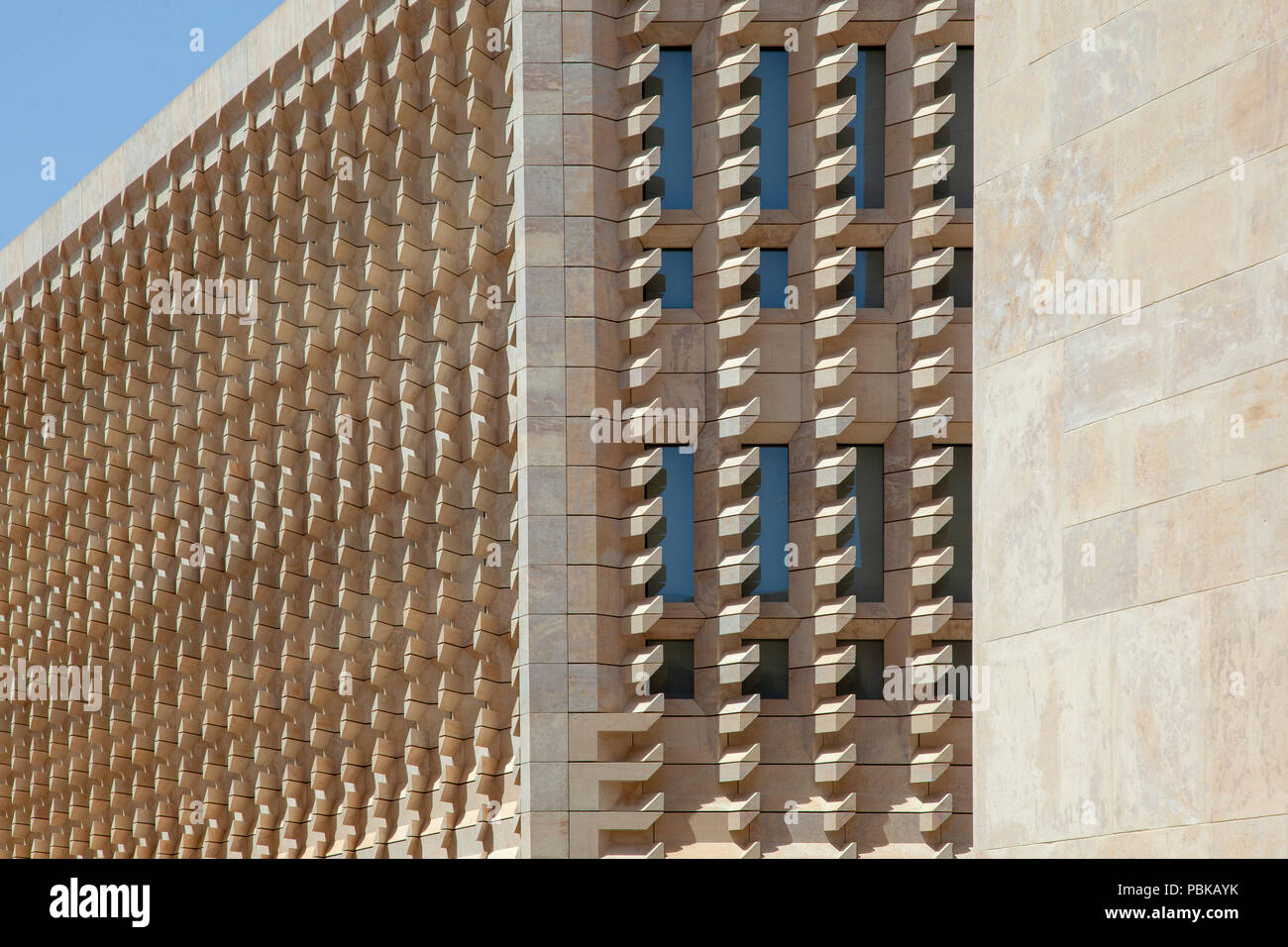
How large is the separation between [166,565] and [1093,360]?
1820 centimetres

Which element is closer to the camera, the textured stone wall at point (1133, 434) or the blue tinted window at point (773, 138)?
the textured stone wall at point (1133, 434)

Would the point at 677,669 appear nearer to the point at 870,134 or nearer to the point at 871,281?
the point at 871,281

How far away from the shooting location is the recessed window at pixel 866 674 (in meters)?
17.5

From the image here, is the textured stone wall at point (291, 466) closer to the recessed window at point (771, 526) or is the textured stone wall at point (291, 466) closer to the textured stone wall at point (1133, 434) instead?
the recessed window at point (771, 526)

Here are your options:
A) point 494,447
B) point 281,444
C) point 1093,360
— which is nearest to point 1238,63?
point 1093,360

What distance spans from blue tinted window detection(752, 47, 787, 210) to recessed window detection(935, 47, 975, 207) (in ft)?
5.46

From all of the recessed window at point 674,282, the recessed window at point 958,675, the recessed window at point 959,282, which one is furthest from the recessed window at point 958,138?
the recessed window at point 958,675

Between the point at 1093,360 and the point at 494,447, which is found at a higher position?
the point at 494,447

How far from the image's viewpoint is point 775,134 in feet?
59.5

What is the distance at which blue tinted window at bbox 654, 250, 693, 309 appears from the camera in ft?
59.6

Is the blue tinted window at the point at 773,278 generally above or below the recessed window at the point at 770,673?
above

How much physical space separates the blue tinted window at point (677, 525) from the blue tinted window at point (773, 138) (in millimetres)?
2955
